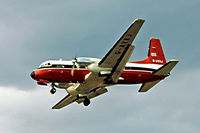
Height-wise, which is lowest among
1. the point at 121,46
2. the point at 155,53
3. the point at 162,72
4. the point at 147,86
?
the point at 147,86

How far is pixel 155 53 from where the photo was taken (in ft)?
181

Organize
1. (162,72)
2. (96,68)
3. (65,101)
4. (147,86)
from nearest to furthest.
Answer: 1. (96,68)
2. (162,72)
3. (147,86)
4. (65,101)

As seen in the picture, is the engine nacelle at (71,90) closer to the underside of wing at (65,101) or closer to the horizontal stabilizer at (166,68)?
the underside of wing at (65,101)

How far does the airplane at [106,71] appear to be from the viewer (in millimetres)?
46344

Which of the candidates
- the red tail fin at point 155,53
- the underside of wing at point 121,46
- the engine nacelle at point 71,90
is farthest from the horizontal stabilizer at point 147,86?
the engine nacelle at point 71,90

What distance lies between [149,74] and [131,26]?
1074cm

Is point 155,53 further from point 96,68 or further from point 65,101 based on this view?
point 65,101

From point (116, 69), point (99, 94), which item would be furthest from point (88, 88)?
point (116, 69)

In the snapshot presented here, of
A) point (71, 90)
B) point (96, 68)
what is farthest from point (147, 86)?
point (71, 90)

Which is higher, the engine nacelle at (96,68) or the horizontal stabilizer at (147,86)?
the engine nacelle at (96,68)

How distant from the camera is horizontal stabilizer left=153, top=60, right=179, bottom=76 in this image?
49188 mm

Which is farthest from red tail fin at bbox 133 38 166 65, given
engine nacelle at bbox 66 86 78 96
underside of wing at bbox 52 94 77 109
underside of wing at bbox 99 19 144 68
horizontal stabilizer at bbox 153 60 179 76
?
underside of wing at bbox 52 94 77 109

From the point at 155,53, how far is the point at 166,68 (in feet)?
16.9

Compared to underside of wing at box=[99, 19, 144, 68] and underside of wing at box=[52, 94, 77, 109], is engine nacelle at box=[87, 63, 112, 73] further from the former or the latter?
underside of wing at box=[52, 94, 77, 109]
